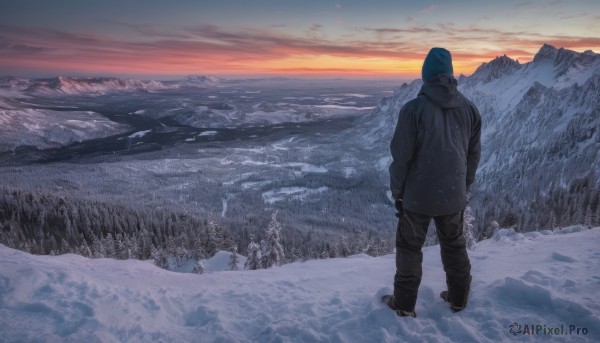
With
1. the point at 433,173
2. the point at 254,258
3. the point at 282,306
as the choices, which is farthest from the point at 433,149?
the point at 254,258

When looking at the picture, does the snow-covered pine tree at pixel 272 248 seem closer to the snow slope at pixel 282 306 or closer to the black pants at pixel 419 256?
the snow slope at pixel 282 306

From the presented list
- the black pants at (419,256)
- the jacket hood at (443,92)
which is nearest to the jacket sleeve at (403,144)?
the jacket hood at (443,92)

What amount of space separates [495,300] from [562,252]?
353 cm

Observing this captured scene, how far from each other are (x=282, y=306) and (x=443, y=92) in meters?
4.18

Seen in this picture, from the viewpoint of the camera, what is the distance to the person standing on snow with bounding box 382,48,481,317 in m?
4.43

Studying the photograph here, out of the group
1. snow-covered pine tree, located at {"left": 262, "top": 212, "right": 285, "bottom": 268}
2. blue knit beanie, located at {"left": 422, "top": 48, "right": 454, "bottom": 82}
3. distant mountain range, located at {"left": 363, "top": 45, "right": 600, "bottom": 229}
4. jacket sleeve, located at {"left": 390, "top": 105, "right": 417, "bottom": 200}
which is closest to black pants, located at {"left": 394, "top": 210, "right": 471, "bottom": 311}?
jacket sleeve, located at {"left": 390, "top": 105, "right": 417, "bottom": 200}

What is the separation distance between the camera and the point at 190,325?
17.1 feet

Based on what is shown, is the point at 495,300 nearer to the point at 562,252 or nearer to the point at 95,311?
the point at 562,252

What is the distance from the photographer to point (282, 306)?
5723 mm

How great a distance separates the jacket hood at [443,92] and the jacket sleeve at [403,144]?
1.13 feet

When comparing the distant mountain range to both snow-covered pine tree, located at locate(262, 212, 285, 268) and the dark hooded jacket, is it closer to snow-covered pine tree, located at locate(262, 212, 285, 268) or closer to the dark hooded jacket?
snow-covered pine tree, located at locate(262, 212, 285, 268)

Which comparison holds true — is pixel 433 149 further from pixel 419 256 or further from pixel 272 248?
pixel 272 248

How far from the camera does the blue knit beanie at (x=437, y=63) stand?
14.9 ft

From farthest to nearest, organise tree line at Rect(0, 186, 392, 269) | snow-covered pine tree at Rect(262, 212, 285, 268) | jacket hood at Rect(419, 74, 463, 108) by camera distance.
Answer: tree line at Rect(0, 186, 392, 269) < snow-covered pine tree at Rect(262, 212, 285, 268) < jacket hood at Rect(419, 74, 463, 108)
